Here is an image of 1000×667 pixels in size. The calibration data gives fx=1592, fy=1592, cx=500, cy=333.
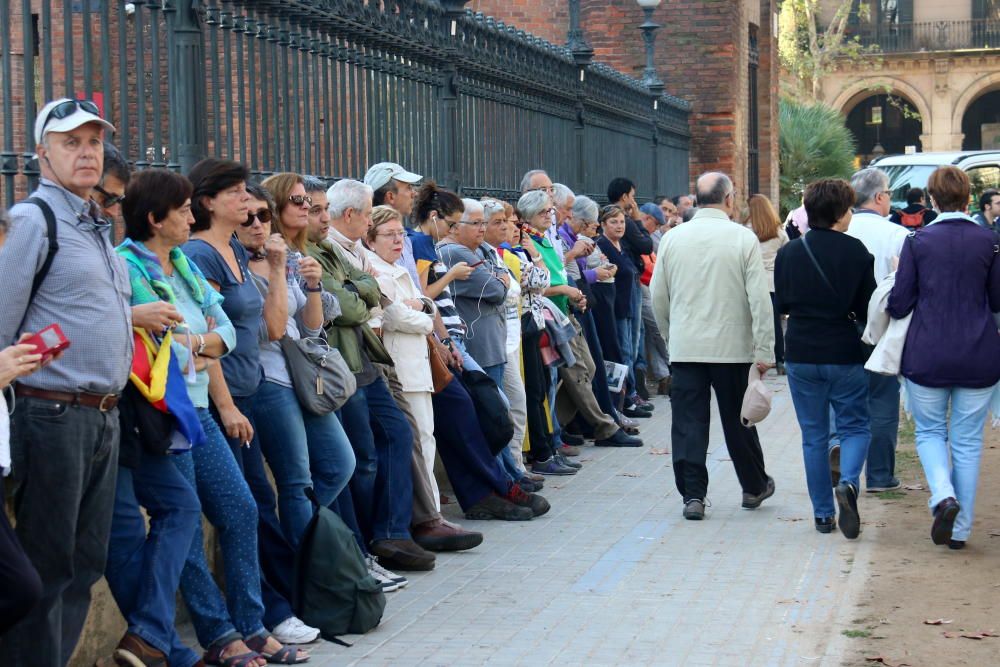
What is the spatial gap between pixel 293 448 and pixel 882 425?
463cm

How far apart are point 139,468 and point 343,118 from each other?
4403 millimetres

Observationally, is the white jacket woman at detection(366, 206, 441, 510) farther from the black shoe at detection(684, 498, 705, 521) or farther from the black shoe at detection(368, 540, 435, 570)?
the black shoe at detection(684, 498, 705, 521)

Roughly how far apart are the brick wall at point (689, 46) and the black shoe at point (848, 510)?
15.2m

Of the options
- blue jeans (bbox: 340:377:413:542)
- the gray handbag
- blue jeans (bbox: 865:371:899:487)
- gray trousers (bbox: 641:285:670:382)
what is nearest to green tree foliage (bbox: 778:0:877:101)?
gray trousers (bbox: 641:285:670:382)

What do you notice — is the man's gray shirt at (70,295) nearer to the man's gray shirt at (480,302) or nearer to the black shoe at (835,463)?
the man's gray shirt at (480,302)

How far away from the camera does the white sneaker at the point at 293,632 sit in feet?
20.7

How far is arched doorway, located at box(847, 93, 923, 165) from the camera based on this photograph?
62344mm

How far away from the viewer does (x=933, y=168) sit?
25047mm

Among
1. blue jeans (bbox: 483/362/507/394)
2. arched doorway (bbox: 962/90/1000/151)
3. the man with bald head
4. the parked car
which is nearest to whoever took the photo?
the man with bald head

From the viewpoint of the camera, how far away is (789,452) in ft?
38.3

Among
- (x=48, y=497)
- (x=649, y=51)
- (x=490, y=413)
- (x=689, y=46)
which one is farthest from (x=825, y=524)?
(x=689, y=46)

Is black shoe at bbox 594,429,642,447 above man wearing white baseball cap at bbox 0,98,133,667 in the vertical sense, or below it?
below

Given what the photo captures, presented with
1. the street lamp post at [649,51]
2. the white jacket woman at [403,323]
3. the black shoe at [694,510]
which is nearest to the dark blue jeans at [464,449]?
the white jacket woman at [403,323]

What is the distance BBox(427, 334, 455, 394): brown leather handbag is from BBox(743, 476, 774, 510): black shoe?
213 centimetres
